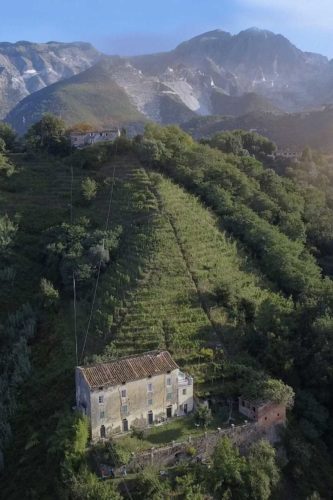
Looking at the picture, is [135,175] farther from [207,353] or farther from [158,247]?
[207,353]

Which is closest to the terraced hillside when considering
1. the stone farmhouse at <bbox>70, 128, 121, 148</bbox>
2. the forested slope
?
the forested slope

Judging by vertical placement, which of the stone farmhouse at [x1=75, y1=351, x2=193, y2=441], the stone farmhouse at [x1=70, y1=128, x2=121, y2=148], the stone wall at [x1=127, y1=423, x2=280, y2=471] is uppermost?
the stone farmhouse at [x1=70, y1=128, x2=121, y2=148]

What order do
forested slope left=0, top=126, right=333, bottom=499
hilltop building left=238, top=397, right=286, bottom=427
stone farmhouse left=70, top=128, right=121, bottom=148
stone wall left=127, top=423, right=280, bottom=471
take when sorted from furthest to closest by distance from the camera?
stone farmhouse left=70, top=128, right=121, bottom=148 < forested slope left=0, top=126, right=333, bottom=499 < hilltop building left=238, top=397, right=286, bottom=427 < stone wall left=127, top=423, right=280, bottom=471

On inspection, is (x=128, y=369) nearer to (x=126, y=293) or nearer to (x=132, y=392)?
(x=132, y=392)

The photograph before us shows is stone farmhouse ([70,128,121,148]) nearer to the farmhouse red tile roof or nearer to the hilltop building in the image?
the farmhouse red tile roof

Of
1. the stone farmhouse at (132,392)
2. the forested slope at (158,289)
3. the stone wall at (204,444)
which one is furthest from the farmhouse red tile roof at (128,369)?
the stone wall at (204,444)

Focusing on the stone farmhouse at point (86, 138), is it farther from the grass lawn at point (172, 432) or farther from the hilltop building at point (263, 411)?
the hilltop building at point (263, 411)

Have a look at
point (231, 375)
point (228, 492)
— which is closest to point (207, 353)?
point (231, 375)
